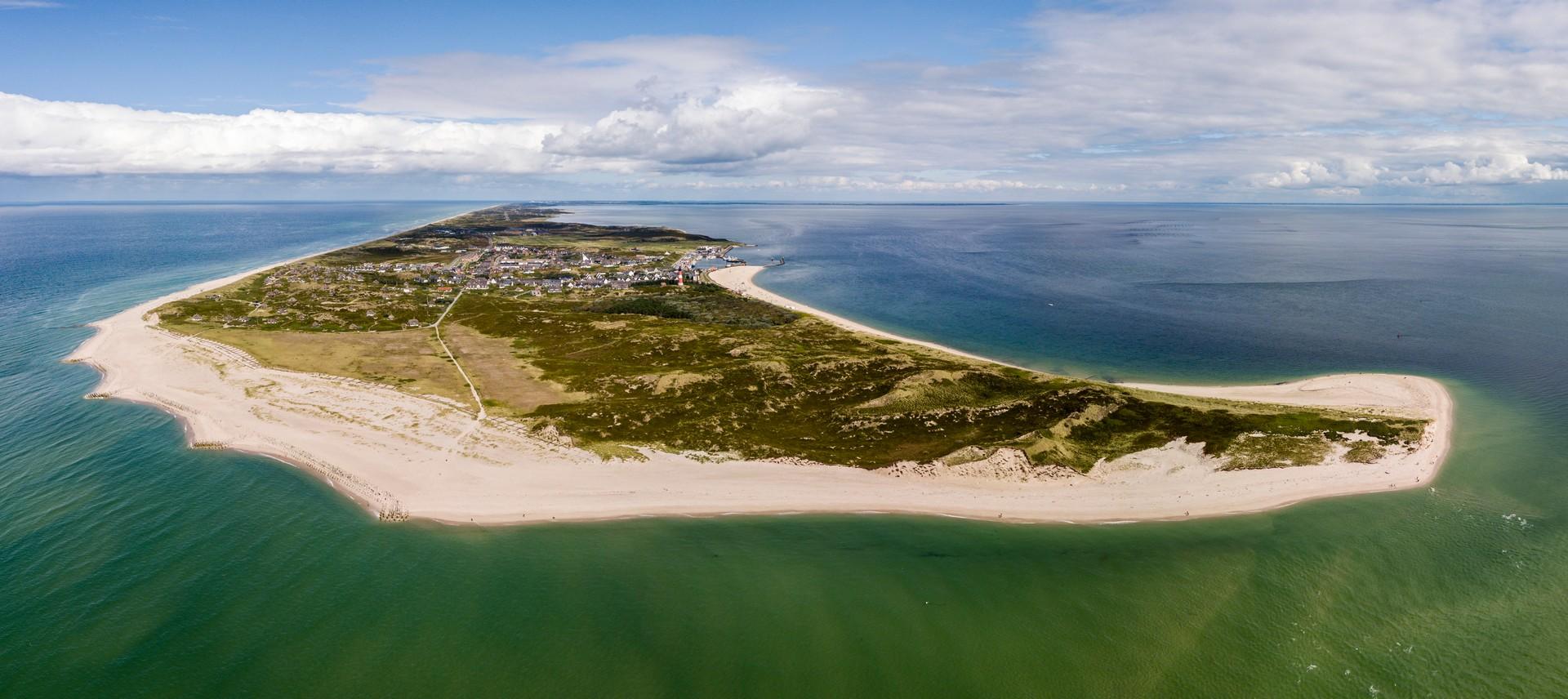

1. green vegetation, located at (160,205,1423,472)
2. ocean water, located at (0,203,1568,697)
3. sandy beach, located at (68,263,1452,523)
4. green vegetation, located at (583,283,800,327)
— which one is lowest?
ocean water, located at (0,203,1568,697)

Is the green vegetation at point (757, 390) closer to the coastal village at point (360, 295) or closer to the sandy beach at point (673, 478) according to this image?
the coastal village at point (360, 295)

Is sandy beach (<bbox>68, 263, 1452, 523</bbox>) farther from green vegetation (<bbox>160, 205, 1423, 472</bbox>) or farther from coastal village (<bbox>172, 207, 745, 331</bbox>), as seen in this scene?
coastal village (<bbox>172, 207, 745, 331</bbox>)

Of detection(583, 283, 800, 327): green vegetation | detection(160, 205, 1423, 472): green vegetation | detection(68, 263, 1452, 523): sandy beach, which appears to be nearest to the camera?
detection(68, 263, 1452, 523): sandy beach

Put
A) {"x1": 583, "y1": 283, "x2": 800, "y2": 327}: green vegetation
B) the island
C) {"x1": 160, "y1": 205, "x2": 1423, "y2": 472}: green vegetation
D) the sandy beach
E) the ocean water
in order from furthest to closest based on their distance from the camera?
{"x1": 583, "y1": 283, "x2": 800, "y2": 327}: green vegetation < {"x1": 160, "y1": 205, "x2": 1423, "y2": 472}: green vegetation < the island < the sandy beach < the ocean water

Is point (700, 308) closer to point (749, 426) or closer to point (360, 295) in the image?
point (749, 426)

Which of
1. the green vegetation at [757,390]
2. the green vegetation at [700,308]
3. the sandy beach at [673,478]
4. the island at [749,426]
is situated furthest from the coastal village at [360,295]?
the sandy beach at [673,478]

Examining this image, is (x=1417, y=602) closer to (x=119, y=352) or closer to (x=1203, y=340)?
(x=1203, y=340)

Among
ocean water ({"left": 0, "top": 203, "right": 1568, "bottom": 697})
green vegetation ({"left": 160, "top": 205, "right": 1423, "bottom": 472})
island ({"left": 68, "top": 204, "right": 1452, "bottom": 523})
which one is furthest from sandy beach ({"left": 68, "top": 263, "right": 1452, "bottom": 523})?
green vegetation ({"left": 160, "top": 205, "right": 1423, "bottom": 472})
